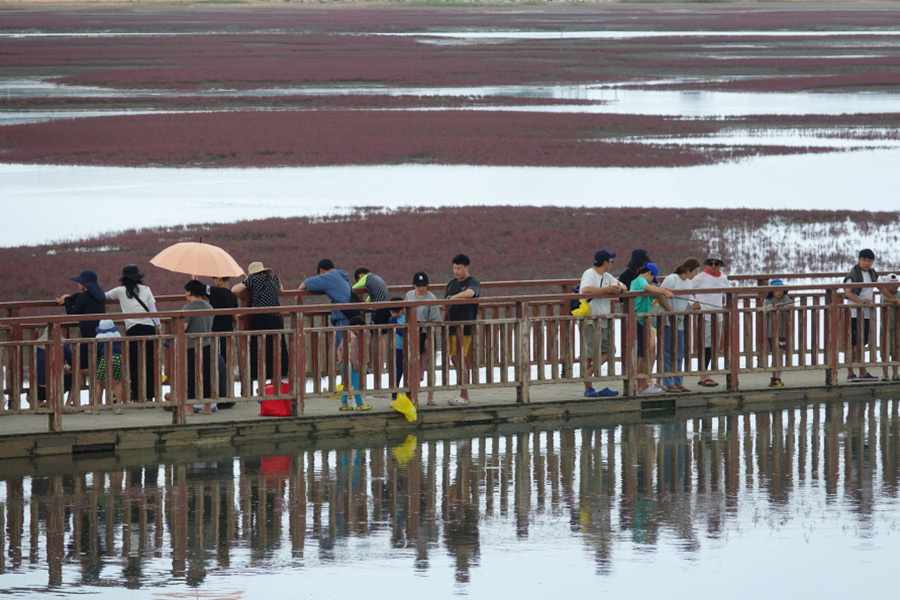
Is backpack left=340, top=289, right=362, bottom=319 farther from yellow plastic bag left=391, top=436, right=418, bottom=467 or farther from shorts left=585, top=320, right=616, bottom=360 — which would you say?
shorts left=585, top=320, right=616, bottom=360

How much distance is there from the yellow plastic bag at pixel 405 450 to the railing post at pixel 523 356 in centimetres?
153

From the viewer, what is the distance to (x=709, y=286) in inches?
669

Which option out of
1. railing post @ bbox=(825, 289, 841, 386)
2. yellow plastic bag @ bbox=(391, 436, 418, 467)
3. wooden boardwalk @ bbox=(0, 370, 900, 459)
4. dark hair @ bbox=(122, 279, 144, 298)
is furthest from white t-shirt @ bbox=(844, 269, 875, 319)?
dark hair @ bbox=(122, 279, 144, 298)

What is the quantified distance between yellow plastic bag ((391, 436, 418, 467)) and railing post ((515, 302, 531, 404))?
1.53 meters

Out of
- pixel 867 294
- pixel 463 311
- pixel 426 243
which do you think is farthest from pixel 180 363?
pixel 426 243

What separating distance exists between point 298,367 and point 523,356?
8.02ft

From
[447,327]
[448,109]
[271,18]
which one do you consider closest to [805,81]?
[448,109]

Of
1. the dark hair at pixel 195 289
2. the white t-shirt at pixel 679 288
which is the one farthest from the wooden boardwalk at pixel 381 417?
the dark hair at pixel 195 289

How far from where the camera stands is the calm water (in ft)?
31.1

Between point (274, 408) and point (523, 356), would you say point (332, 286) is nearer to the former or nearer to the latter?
point (274, 408)

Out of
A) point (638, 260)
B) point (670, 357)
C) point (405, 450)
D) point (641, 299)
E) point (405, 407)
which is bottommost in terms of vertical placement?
point (405, 450)

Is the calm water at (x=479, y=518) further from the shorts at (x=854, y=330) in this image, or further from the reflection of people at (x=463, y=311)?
the shorts at (x=854, y=330)

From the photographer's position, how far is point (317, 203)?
39000 mm

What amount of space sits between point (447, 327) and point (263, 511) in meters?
4.42
